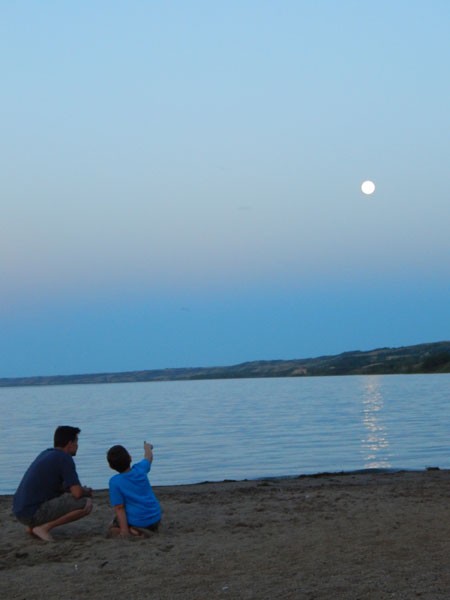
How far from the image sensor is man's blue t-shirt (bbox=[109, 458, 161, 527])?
10.1 meters

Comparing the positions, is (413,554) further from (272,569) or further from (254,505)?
(254,505)

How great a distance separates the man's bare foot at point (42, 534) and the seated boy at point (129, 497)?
2.45 feet

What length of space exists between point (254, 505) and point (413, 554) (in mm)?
4689

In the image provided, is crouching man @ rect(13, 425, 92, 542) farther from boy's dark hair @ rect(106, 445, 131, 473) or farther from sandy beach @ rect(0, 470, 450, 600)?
boy's dark hair @ rect(106, 445, 131, 473)

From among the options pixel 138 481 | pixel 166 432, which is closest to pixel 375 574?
pixel 138 481

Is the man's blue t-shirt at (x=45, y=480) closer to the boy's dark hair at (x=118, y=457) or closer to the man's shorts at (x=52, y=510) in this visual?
the man's shorts at (x=52, y=510)

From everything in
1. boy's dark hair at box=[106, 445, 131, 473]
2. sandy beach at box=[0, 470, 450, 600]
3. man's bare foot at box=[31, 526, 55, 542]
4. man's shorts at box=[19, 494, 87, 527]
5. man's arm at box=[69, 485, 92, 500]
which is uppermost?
boy's dark hair at box=[106, 445, 131, 473]

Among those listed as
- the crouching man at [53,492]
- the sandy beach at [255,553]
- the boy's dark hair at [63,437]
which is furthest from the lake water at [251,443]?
the boy's dark hair at [63,437]

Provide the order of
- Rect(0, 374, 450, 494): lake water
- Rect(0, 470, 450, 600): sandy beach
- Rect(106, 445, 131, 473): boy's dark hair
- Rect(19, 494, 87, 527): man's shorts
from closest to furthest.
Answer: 1. Rect(0, 470, 450, 600): sandy beach
2. Rect(106, 445, 131, 473): boy's dark hair
3. Rect(19, 494, 87, 527): man's shorts
4. Rect(0, 374, 450, 494): lake water

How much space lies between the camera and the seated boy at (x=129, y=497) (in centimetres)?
1005

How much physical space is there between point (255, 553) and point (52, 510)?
9.24ft

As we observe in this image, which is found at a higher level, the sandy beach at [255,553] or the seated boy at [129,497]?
the seated boy at [129,497]

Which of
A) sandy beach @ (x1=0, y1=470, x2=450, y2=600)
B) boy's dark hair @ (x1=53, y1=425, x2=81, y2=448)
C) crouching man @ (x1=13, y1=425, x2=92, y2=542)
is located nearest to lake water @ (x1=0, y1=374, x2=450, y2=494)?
sandy beach @ (x1=0, y1=470, x2=450, y2=600)

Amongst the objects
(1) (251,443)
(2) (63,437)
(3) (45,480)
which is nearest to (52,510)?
(3) (45,480)
